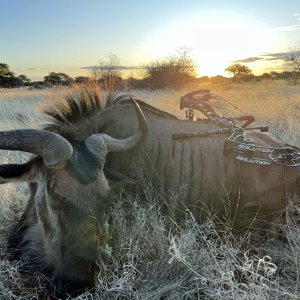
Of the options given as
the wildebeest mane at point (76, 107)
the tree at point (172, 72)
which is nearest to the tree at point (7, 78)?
the tree at point (172, 72)

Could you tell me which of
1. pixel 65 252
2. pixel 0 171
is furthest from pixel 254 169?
pixel 0 171

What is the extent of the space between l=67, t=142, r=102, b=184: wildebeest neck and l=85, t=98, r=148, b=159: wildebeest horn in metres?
0.07

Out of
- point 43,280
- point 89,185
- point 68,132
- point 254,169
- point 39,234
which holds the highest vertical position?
point 68,132

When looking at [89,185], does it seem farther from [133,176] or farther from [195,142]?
[195,142]

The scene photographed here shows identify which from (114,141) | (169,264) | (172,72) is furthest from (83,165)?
(172,72)

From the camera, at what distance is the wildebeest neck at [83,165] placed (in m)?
3.03

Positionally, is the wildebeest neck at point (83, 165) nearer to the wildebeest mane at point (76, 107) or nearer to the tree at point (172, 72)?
the wildebeest mane at point (76, 107)

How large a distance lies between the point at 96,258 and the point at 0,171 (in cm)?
95

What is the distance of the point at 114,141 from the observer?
361 centimetres

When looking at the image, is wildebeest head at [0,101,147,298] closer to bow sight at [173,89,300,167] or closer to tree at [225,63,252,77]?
bow sight at [173,89,300,167]

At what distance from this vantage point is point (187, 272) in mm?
3271

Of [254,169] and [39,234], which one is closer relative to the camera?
[39,234]

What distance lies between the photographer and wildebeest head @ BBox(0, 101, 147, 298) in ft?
9.79

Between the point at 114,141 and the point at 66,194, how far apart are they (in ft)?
2.41
